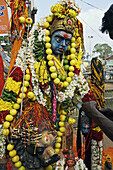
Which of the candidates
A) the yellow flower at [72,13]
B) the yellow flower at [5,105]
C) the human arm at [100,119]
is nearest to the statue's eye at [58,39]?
the yellow flower at [72,13]

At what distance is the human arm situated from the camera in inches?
61.6

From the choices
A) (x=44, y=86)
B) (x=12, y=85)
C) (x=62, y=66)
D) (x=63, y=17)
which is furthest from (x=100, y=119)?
(x=63, y=17)

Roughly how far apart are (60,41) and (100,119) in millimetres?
1755

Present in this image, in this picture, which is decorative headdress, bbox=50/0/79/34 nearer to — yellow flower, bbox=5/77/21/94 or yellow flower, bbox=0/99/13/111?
yellow flower, bbox=5/77/21/94

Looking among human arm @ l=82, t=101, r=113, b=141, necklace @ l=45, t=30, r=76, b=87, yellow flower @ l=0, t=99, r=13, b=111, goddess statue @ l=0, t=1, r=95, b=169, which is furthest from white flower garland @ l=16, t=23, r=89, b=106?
human arm @ l=82, t=101, r=113, b=141

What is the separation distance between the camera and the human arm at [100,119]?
1.56m

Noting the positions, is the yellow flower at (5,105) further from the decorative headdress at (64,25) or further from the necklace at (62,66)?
the decorative headdress at (64,25)

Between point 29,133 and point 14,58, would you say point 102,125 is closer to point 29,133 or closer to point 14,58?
point 29,133

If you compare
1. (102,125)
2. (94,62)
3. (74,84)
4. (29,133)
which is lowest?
(29,133)

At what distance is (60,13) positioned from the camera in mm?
3074

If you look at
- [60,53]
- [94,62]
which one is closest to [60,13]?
[60,53]

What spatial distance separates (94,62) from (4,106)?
1659 mm

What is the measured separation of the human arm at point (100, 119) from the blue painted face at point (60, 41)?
153 cm

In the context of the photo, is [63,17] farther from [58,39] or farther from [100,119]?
[100,119]
